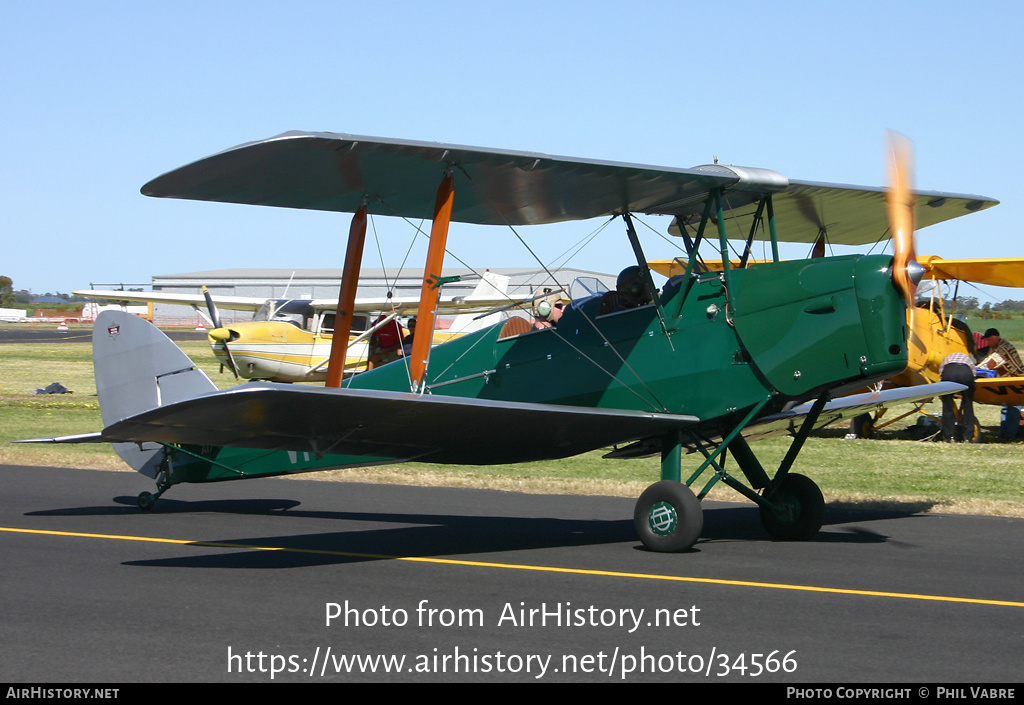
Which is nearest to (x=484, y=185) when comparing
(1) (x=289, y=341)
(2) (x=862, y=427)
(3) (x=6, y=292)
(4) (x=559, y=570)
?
(4) (x=559, y=570)

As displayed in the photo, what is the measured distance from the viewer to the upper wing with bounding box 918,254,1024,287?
15.8 meters

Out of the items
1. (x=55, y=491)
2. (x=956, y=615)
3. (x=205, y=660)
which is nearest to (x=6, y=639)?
(x=205, y=660)

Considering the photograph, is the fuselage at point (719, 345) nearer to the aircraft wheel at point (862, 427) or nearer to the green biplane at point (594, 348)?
the green biplane at point (594, 348)

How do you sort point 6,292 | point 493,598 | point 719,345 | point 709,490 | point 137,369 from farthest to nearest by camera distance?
point 6,292, point 137,369, point 709,490, point 719,345, point 493,598

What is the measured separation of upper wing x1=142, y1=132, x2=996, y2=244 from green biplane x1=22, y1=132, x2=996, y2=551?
0.03m

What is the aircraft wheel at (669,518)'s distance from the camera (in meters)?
7.13

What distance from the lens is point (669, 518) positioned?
284 inches

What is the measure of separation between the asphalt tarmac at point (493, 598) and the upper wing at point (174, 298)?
20609mm

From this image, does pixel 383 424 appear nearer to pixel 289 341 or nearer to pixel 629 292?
pixel 629 292

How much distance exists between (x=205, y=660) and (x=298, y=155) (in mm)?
3680

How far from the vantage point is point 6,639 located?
16.0 feet

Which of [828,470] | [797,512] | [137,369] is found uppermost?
[137,369]

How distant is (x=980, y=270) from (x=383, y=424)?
505 inches

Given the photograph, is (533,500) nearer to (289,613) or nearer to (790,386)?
(790,386)
